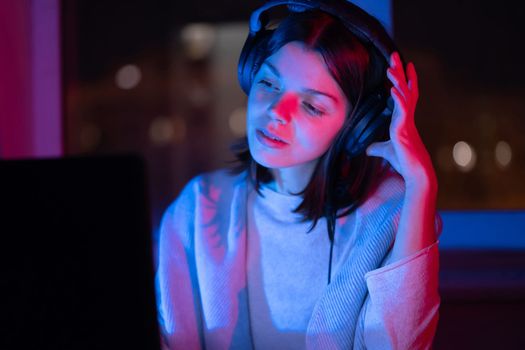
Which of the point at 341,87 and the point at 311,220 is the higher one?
the point at 341,87

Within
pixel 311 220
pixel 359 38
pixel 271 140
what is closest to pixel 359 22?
pixel 359 38

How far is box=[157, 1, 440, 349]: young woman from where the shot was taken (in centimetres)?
87

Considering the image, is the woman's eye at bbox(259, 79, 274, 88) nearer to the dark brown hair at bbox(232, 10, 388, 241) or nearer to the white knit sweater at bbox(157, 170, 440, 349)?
the dark brown hair at bbox(232, 10, 388, 241)

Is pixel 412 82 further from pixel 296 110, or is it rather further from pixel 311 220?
pixel 311 220

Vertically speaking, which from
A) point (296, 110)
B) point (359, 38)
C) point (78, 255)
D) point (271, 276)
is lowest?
point (271, 276)

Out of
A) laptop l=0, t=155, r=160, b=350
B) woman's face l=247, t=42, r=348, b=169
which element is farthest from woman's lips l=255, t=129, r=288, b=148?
laptop l=0, t=155, r=160, b=350

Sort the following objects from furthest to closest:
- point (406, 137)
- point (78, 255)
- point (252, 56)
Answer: point (252, 56) < point (406, 137) < point (78, 255)

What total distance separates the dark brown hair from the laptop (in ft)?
1.66

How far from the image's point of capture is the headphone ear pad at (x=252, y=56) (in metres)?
0.97

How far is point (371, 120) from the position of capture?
93 cm

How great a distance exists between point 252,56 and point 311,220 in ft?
1.10

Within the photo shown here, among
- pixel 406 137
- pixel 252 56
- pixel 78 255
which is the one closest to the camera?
pixel 78 255

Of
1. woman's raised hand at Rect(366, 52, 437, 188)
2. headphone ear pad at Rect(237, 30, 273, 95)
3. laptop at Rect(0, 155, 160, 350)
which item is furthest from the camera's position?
headphone ear pad at Rect(237, 30, 273, 95)

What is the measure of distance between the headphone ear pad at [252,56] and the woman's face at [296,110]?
0.04m
